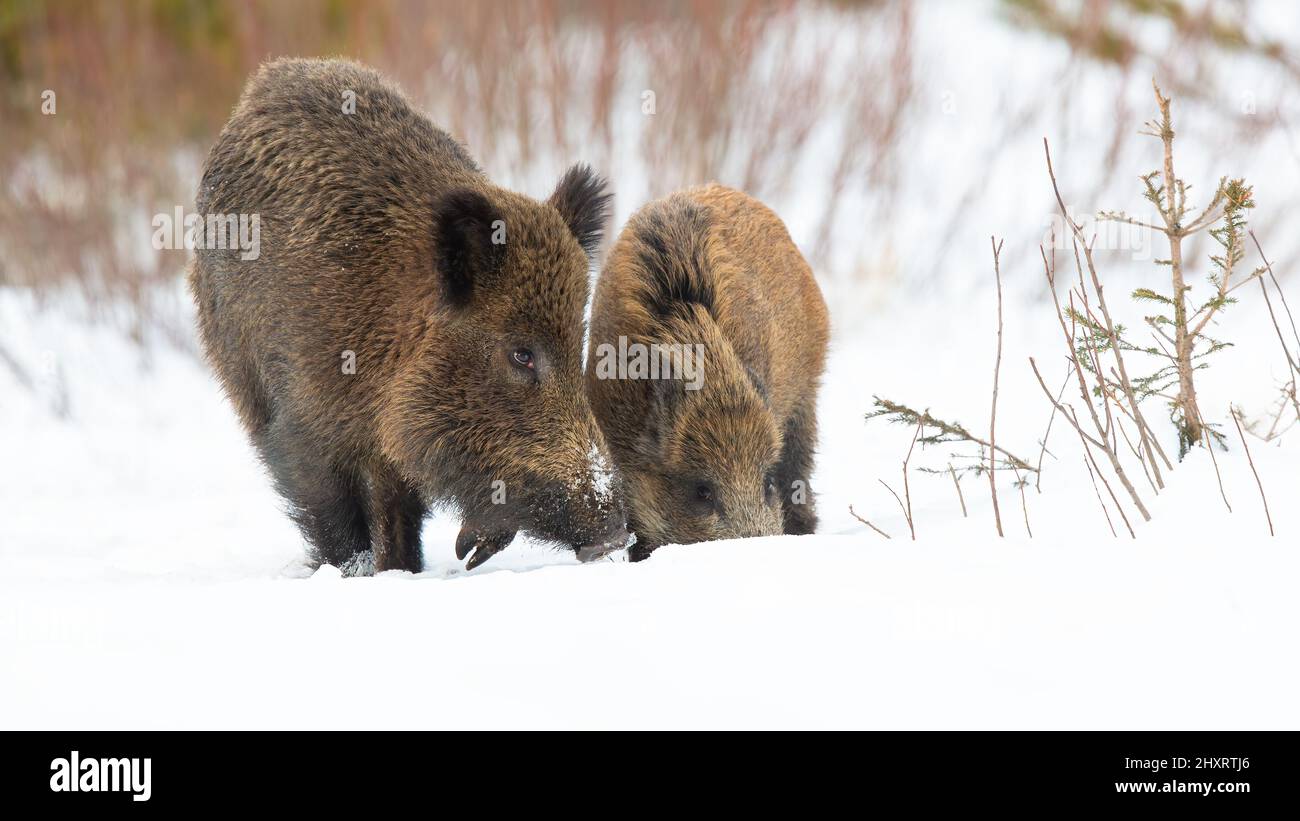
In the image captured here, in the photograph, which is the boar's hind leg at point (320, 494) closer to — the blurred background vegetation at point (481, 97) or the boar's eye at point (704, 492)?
the boar's eye at point (704, 492)

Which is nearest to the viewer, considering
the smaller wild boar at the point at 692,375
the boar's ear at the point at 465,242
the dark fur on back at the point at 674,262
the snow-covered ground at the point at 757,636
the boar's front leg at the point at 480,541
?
the snow-covered ground at the point at 757,636

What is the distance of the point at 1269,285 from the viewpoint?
1105 cm

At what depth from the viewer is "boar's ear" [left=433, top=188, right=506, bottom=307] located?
14.9ft

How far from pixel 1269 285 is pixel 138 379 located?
30.3 feet

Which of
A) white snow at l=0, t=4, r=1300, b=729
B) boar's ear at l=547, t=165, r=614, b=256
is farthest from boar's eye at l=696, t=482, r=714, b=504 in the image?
boar's ear at l=547, t=165, r=614, b=256

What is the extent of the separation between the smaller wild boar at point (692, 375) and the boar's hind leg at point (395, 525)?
0.86m

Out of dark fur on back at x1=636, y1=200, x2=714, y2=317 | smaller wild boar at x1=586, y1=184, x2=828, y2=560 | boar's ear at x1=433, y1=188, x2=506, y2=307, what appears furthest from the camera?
dark fur on back at x1=636, y1=200, x2=714, y2=317

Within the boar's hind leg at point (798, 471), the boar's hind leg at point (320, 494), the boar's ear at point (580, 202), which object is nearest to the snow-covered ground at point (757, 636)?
the boar's hind leg at point (320, 494)

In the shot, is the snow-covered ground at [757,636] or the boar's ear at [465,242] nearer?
the snow-covered ground at [757,636]

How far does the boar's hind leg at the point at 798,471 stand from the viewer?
6102 millimetres

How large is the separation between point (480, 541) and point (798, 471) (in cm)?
193

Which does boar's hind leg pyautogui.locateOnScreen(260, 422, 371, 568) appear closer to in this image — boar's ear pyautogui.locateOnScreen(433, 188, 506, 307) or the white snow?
the white snow

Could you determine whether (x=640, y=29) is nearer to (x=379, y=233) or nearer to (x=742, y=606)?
(x=379, y=233)
